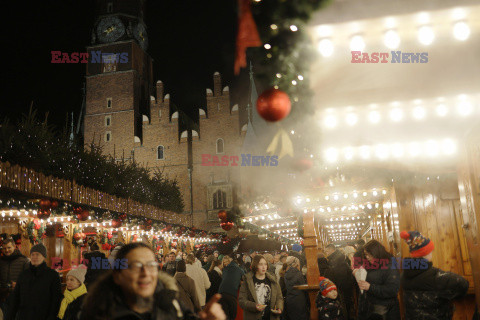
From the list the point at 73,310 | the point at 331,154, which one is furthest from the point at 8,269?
the point at 331,154

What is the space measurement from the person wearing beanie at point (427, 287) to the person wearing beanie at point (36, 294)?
14.2 feet

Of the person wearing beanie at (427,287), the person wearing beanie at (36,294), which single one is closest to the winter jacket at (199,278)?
the person wearing beanie at (36,294)

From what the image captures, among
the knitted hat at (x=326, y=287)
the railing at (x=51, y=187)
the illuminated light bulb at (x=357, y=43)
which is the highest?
the railing at (x=51, y=187)

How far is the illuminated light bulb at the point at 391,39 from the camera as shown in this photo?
3.83 m

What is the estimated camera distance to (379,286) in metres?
Answer: 4.59

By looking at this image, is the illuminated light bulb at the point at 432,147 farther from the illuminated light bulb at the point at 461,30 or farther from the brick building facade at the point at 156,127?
the brick building facade at the point at 156,127

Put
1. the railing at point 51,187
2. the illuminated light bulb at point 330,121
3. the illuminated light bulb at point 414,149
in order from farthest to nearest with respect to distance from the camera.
→ the railing at point 51,187 < the illuminated light bulb at point 414,149 < the illuminated light bulb at point 330,121

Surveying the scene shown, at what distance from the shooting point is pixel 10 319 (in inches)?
217

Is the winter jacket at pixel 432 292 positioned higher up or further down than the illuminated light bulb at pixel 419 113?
further down

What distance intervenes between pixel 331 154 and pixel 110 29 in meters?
43.4

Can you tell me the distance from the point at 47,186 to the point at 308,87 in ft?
36.0

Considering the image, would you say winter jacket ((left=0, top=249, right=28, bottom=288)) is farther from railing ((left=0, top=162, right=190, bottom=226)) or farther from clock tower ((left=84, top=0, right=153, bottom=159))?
clock tower ((left=84, top=0, right=153, bottom=159))

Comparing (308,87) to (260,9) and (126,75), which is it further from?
(126,75)

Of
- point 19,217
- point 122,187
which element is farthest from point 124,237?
point 19,217
